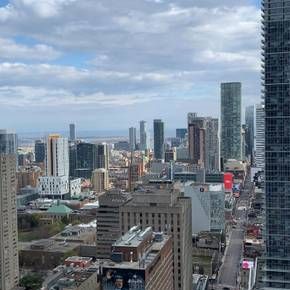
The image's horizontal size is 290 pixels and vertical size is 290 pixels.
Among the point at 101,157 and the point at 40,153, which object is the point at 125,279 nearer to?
the point at 101,157

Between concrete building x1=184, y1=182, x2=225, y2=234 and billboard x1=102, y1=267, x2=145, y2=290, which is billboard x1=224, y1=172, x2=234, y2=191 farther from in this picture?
billboard x1=102, y1=267, x2=145, y2=290

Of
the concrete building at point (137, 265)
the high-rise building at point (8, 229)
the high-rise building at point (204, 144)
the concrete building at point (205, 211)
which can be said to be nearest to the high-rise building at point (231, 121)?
the high-rise building at point (204, 144)

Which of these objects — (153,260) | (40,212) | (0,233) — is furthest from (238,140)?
(153,260)

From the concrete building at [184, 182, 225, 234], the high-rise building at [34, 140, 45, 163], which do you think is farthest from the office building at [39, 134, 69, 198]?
the concrete building at [184, 182, 225, 234]

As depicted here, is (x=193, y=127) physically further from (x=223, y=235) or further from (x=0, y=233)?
(x=0, y=233)

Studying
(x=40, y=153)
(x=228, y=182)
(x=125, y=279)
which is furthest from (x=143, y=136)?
(x=125, y=279)

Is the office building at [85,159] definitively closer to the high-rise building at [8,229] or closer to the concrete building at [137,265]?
the high-rise building at [8,229]
